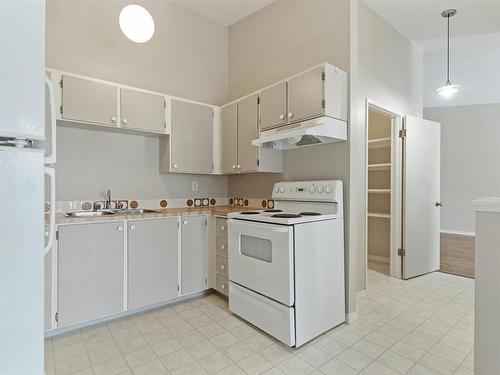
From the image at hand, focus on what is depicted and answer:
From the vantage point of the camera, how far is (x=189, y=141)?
117 inches

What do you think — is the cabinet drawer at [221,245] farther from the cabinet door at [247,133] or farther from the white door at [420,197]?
the white door at [420,197]

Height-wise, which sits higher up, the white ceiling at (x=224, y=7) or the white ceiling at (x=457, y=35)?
the white ceiling at (x=224, y=7)

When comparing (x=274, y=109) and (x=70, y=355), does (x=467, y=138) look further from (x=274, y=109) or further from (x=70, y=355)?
(x=70, y=355)

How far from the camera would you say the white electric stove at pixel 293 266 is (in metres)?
1.91

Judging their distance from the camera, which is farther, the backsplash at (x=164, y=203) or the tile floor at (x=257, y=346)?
the backsplash at (x=164, y=203)

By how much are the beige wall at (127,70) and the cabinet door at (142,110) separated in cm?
30

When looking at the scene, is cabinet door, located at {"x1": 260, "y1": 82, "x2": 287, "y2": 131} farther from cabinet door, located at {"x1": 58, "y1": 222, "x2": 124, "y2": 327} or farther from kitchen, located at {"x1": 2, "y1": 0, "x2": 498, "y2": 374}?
cabinet door, located at {"x1": 58, "y1": 222, "x2": 124, "y2": 327}

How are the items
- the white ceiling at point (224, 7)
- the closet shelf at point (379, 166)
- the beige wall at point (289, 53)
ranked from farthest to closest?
the closet shelf at point (379, 166), the white ceiling at point (224, 7), the beige wall at point (289, 53)

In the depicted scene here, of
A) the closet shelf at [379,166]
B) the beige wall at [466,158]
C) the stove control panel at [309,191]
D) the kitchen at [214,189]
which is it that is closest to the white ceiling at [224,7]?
the kitchen at [214,189]

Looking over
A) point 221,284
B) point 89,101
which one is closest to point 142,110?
point 89,101

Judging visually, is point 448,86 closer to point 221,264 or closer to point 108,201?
point 221,264

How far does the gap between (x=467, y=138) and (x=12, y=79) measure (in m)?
7.63

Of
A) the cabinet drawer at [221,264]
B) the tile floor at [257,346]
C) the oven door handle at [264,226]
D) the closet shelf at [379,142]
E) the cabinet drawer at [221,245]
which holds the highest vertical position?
the closet shelf at [379,142]

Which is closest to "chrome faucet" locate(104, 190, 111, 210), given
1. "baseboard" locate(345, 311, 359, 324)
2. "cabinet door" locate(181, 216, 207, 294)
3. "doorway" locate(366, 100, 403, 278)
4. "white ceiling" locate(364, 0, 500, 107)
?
"cabinet door" locate(181, 216, 207, 294)
